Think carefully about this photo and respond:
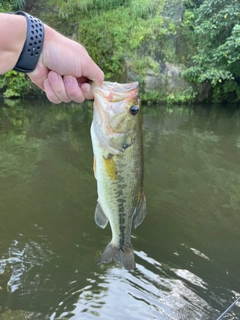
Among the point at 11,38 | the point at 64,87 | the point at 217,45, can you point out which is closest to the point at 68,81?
the point at 64,87

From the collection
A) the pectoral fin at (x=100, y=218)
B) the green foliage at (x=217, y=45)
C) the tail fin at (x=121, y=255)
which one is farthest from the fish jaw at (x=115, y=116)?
the green foliage at (x=217, y=45)

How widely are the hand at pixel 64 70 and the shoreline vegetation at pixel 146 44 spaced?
14827 millimetres

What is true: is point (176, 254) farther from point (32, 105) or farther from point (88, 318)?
point (32, 105)

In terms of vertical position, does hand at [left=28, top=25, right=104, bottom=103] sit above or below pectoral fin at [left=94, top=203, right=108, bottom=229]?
above

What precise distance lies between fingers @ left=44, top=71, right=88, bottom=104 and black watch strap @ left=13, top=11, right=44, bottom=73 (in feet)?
0.46

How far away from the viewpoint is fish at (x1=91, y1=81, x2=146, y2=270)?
1975 mm

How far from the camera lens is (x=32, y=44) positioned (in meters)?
1.64

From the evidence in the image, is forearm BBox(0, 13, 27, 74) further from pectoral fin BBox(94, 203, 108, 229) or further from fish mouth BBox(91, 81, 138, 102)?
pectoral fin BBox(94, 203, 108, 229)

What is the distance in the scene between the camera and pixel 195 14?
18.0 metres

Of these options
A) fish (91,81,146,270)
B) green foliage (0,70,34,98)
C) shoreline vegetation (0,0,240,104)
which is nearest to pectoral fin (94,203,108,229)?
fish (91,81,146,270)

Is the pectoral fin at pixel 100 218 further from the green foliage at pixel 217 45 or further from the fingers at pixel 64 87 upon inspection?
the green foliage at pixel 217 45

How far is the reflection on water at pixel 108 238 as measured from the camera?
3473 mm

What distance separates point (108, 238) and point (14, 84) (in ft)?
45.3

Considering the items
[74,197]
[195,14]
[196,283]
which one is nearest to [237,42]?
[195,14]
